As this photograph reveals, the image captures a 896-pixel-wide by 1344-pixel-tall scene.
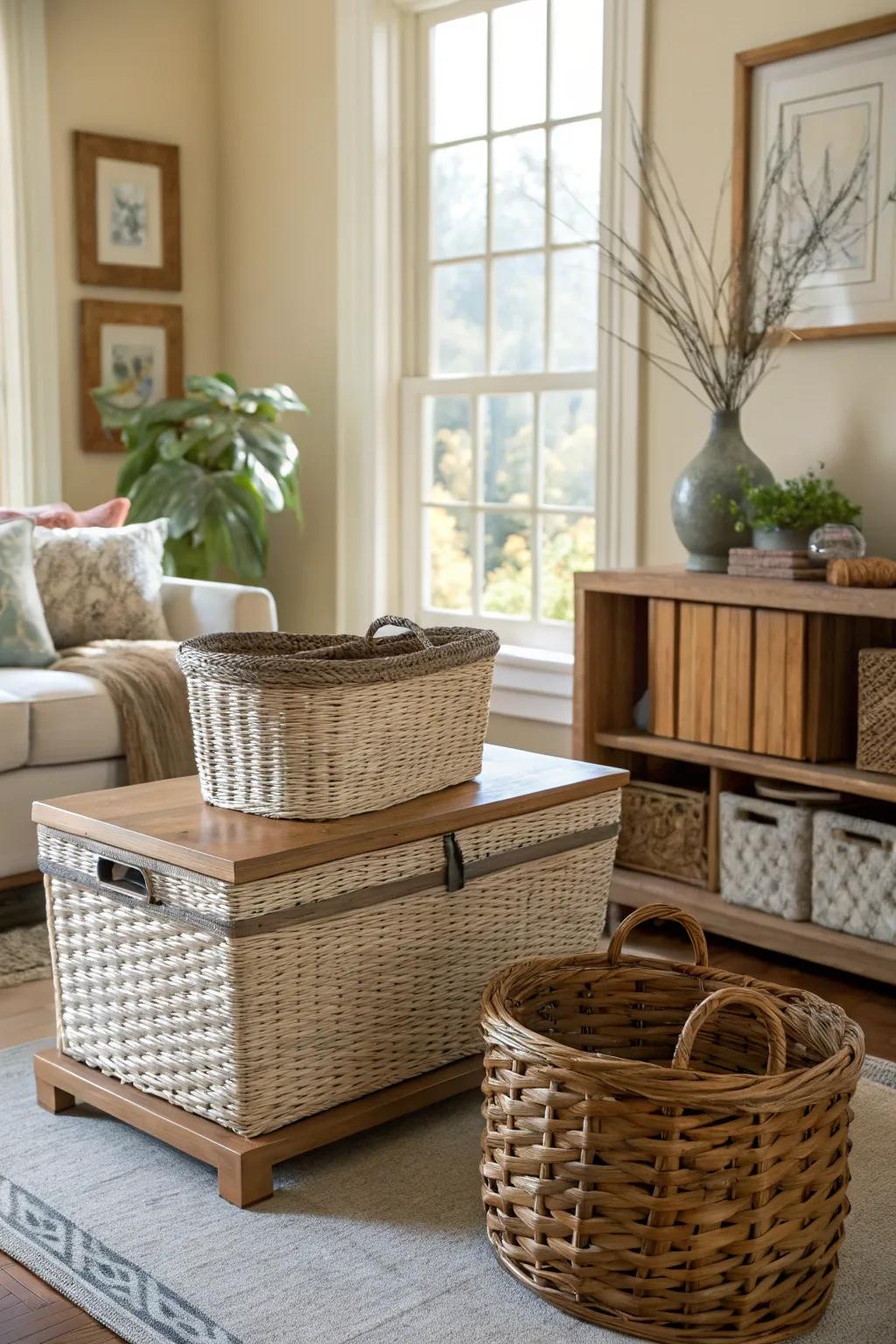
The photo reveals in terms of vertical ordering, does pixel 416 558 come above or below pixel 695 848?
above

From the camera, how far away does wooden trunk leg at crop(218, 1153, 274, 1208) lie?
6.61ft

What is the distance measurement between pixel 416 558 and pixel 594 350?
0.98m

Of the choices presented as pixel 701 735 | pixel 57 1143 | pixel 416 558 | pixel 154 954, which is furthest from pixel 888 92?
pixel 57 1143

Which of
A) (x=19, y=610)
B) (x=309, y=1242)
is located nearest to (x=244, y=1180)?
(x=309, y=1242)

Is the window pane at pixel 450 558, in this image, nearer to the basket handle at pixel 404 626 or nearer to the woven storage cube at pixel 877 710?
the woven storage cube at pixel 877 710

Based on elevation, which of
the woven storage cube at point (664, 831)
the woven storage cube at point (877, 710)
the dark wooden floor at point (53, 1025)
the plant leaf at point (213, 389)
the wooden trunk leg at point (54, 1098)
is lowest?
the dark wooden floor at point (53, 1025)

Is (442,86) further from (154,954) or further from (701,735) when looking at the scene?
(154,954)

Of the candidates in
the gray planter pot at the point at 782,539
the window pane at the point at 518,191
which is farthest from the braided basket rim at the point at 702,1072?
the window pane at the point at 518,191

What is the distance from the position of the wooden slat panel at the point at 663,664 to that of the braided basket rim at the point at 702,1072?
1.35 metres

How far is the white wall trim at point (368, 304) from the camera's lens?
14.9 feet

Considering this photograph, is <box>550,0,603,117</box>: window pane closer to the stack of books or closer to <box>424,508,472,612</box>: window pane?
<box>424,508,472,612</box>: window pane

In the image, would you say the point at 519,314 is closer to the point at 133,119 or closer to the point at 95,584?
the point at 95,584

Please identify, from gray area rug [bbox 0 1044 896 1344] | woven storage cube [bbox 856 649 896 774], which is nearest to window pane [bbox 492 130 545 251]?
woven storage cube [bbox 856 649 896 774]

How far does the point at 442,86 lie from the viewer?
14.8ft
